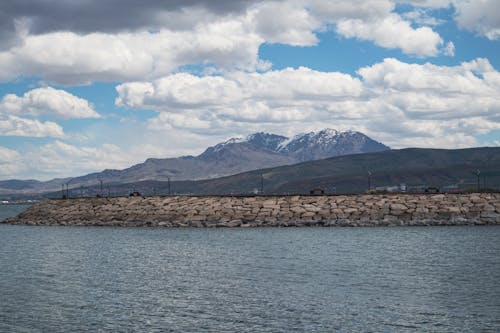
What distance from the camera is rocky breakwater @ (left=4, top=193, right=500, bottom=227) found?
4454 inches

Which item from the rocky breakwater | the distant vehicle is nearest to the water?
the rocky breakwater

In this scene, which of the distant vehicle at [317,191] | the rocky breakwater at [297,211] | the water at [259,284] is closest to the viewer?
the water at [259,284]

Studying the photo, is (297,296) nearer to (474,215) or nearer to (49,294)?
(49,294)

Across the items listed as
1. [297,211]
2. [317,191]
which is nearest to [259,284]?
[297,211]

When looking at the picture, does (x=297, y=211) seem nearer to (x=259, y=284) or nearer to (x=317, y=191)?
(x=317, y=191)

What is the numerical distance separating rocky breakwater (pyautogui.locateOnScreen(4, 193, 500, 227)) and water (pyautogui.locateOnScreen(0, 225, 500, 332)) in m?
17.8

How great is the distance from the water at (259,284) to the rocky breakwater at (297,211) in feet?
58.6

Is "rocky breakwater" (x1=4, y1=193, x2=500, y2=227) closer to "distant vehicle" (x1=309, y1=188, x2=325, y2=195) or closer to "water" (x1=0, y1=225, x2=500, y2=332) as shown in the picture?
"distant vehicle" (x1=309, y1=188, x2=325, y2=195)

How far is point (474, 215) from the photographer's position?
111 metres

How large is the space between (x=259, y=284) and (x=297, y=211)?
222 feet

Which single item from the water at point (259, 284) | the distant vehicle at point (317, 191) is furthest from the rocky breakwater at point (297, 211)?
the water at point (259, 284)

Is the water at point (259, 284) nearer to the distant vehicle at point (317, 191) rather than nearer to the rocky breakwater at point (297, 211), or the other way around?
the rocky breakwater at point (297, 211)

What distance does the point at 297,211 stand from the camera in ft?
394

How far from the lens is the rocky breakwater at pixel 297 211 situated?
11312 cm
